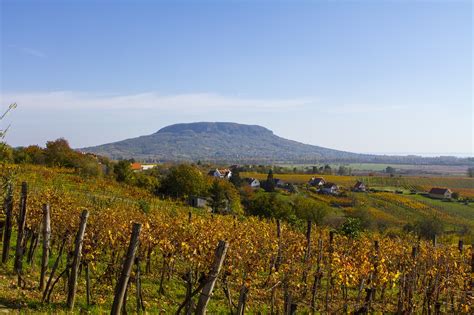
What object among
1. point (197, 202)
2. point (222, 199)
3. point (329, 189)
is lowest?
point (329, 189)

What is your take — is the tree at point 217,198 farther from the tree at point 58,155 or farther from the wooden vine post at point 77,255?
the wooden vine post at point 77,255

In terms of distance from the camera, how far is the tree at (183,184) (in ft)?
133

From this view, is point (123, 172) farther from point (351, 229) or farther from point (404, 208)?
point (404, 208)

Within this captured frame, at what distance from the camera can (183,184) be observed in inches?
1591

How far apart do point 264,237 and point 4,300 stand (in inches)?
239

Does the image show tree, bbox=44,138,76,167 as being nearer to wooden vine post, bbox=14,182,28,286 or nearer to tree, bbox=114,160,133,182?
tree, bbox=114,160,133,182

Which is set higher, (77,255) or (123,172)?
(123,172)

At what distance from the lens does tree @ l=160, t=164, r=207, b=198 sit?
40469mm

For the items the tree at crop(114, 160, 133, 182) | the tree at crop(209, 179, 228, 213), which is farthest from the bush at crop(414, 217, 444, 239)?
the tree at crop(114, 160, 133, 182)

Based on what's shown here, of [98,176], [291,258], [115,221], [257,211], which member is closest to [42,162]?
[98,176]

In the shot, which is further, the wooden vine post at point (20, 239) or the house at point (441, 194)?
the house at point (441, 194)

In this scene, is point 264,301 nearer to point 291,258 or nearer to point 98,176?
point 291,258

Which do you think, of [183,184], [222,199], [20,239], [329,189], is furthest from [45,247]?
[329,189]

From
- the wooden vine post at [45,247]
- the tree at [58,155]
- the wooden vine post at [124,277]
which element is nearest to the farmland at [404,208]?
the tree at [58,155]
